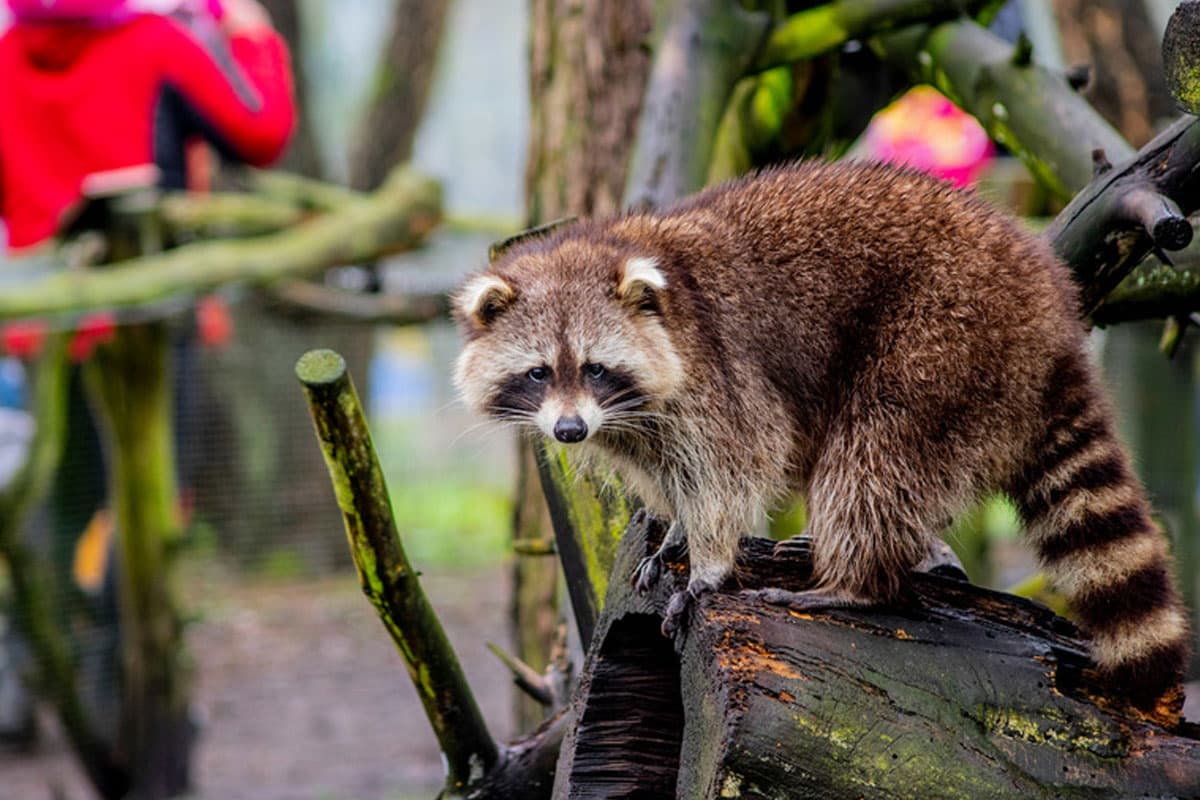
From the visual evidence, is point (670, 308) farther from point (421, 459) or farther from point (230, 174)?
point (421, 459)

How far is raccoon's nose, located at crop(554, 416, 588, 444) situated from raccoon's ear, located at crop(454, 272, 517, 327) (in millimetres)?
341

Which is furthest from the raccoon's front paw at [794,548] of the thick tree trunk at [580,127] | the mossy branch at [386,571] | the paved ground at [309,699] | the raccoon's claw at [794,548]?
the paved ground at [309,699]

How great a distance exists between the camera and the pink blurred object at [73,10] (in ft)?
19.7

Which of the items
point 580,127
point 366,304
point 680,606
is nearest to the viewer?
point 680,606

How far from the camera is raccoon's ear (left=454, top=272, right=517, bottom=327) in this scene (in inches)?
113

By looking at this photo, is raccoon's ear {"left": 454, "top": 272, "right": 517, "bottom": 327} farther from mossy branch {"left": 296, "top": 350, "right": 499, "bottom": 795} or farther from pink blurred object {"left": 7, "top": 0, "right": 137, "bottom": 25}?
pink blurred object {"left": 7, "top": 0, "right": 137, "bottom": 25}

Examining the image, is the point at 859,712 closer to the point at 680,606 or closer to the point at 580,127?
the point at 680,606

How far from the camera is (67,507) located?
6.68 m

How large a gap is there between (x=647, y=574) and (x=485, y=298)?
78 cm

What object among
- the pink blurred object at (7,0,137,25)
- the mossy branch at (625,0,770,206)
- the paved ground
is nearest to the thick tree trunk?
the mossy branch at (625,0,770,206)

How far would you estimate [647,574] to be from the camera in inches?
94.4

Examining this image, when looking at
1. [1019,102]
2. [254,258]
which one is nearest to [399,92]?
[254,258]

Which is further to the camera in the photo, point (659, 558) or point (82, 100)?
point (82, 100)

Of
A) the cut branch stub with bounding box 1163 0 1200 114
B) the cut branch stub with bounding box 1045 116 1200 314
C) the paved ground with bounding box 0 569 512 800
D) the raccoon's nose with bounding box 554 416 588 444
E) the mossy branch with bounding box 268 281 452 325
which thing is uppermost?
the mossy branch with bounding box 268 281 452 325
